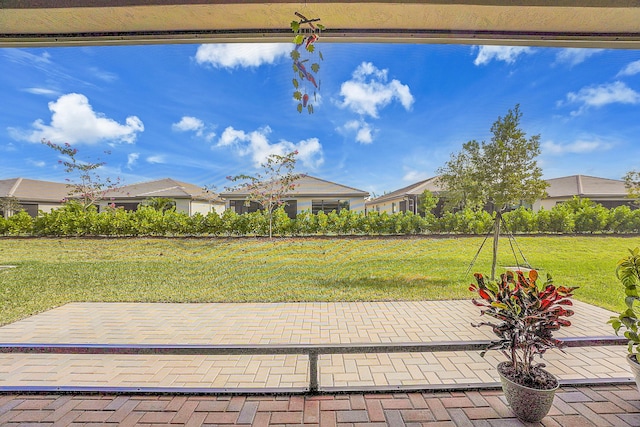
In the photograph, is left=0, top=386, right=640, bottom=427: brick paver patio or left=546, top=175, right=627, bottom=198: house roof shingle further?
left=546, top=175, right=627, bottom=198: house roof shingle

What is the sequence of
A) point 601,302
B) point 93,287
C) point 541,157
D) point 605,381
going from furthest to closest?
point 93,287 → point 601,302 → point 541,157 → point 605,381

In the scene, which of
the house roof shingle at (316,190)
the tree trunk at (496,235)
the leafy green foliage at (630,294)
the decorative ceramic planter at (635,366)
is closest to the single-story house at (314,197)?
the house roof shingle at (316,190)

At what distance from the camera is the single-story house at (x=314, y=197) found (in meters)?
2.34

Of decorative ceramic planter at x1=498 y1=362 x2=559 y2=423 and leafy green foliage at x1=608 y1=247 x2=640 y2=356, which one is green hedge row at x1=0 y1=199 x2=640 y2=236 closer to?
leafy green foliage at x1=608 y1=247 x2=640 y2=356

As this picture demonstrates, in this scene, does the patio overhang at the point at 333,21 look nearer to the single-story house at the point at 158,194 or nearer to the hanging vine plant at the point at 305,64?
the hanging vine plant at the point at 305,64

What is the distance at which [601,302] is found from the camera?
7.78 feet

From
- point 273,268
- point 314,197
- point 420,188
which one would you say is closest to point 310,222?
point 314,197

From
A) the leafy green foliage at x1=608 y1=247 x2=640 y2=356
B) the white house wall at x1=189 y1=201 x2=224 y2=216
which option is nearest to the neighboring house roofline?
the white house wall at x1=189 y1=201 x2=224 y2=216

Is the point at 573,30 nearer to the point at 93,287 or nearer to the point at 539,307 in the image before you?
the point at 539,307

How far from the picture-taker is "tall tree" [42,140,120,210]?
1886 millimetres

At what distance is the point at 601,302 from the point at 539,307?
6.59 feet

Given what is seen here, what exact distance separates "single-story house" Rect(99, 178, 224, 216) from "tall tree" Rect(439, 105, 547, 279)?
6.62 ft

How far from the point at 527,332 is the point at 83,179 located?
9.18ft

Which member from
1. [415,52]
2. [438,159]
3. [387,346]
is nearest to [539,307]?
[387,346]
